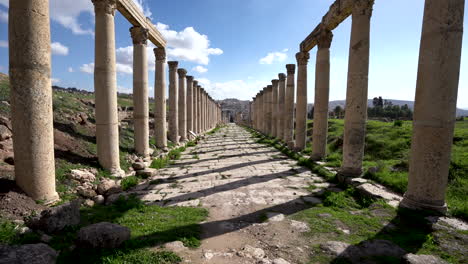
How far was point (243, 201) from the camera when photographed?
19.8 feet

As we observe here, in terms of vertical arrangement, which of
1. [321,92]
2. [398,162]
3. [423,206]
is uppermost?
[321,92]

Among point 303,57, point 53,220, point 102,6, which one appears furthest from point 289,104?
point 53,220

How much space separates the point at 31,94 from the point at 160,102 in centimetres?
809

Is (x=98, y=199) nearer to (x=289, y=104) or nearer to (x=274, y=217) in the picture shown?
(x=274, y=217)

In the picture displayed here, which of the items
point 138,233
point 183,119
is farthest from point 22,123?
point 183,119

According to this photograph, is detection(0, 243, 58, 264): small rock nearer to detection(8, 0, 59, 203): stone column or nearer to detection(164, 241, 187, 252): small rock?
detection(164, 241, 187, 252): small rock

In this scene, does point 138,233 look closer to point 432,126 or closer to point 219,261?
point 219,261

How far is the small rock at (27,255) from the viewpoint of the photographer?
276 cm

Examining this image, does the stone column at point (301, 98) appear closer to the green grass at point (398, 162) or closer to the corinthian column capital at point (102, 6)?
the green grass at point (398, 162)

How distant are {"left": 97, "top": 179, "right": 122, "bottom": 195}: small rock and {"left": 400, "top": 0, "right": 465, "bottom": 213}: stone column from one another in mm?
6818

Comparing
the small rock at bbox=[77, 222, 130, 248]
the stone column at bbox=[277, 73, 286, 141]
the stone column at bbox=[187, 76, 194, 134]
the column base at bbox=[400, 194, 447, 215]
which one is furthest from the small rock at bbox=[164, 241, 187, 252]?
the stone column at bbox=[187, 76, 194, 134]

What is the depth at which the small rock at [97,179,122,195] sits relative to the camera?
6453mm

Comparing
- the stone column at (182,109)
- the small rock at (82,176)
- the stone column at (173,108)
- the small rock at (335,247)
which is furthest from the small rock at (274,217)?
the stone column at (182,109)

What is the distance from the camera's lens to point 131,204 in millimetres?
5488
